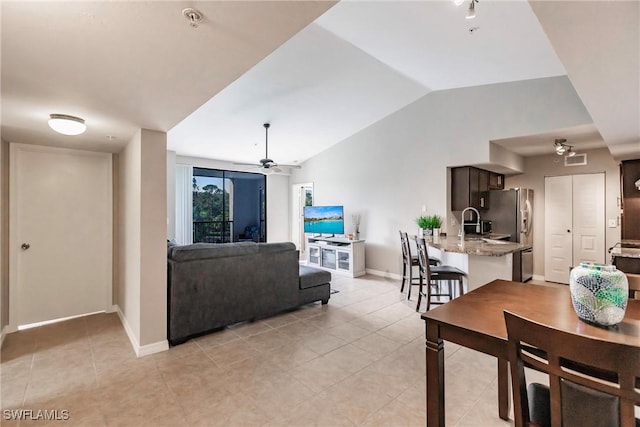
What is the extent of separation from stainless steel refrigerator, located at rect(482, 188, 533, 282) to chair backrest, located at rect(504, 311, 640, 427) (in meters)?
4.98

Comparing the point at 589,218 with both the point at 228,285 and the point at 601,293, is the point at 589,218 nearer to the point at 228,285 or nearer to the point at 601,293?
the point at 601,293

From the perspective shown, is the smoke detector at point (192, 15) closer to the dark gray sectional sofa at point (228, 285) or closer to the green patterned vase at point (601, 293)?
the green patterned vase at point (601, 293)

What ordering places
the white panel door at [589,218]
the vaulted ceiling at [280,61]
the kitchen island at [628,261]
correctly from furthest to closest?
the white panel door at [589,218]
the kitchen island at [628,261]
the vaulted ceiling at [280,61]

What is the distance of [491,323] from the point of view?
136 cm

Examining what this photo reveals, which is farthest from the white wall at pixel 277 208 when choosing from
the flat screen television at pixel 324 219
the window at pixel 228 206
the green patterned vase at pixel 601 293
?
the green patterned vase at pixel 601 293

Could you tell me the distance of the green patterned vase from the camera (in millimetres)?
1168

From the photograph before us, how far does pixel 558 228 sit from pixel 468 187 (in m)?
2.24

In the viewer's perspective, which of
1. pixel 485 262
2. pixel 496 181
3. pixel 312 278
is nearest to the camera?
pixel 485 262

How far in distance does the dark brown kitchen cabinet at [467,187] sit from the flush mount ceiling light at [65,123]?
5.23m

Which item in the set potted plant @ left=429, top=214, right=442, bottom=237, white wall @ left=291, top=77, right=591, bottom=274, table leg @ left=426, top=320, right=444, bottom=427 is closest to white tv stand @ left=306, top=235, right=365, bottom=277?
white wall @ left=291, top=77, right=591, bottom=274

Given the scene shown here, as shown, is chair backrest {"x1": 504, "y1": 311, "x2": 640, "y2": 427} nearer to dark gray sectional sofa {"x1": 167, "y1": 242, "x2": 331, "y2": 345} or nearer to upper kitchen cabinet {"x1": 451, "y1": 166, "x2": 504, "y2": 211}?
dark gray sectional sofa {"x1": 167, "y1": 242, "x2": 331, "y2": 345}

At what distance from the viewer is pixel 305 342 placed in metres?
3.11

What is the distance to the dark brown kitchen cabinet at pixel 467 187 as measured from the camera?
5184mm

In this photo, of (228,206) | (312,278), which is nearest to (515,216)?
(312,278)
